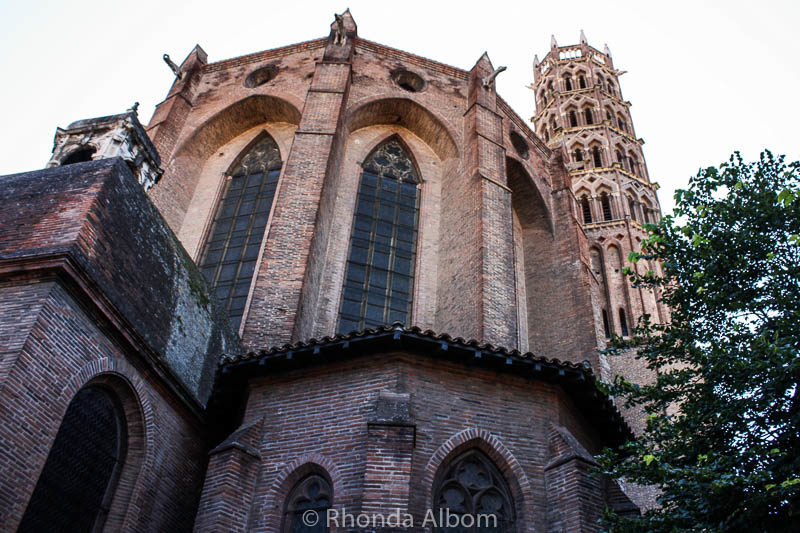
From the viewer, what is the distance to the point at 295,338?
12.6 meters

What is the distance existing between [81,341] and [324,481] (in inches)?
128

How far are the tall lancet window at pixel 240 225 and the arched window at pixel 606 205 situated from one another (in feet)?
55.1

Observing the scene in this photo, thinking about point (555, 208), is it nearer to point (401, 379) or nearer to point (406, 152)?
point (406, 152)

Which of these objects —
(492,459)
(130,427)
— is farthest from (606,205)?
(130,427)

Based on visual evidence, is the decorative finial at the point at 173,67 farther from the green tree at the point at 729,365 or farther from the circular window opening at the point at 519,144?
the green tree at the point at 729,365

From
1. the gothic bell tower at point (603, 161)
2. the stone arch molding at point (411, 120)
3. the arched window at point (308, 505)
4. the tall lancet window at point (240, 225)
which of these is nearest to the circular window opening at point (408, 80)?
the stone arch molding at point (411, 120)

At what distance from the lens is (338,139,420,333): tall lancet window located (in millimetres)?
15344

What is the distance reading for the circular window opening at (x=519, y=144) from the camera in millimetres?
20219

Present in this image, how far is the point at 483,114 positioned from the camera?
60.1 feet

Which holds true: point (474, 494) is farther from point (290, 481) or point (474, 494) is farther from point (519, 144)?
point (519, 144)

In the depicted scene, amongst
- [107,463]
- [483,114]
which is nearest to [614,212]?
[483,114]

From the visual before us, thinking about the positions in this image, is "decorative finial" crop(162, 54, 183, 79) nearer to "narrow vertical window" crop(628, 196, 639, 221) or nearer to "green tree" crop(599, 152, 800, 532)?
"green tree" crop(599, 152, 800, 532)

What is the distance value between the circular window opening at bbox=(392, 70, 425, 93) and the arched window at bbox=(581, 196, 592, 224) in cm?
1343

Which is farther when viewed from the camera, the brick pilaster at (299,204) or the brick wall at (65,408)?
the brick pilaster at (299,204)
